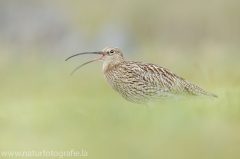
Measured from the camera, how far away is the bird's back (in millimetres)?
7074

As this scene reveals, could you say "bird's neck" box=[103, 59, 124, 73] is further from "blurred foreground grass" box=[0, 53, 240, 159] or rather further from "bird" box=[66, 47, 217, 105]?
"blurred foreground grass" box=[0, 53, 240, 159]

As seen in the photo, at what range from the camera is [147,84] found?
23.3 ft

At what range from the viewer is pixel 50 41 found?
27047mm

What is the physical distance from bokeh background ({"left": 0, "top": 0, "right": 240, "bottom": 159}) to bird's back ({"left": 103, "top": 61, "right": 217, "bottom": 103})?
24cm

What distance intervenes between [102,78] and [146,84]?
24.0 ft

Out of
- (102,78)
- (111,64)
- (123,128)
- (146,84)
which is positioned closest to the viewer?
(123,128)

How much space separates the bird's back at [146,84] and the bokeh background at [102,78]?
24cm

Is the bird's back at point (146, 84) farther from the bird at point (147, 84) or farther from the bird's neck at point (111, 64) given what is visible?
the bird's neck at point (111, 64)

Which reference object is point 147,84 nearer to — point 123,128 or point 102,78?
point 123,128

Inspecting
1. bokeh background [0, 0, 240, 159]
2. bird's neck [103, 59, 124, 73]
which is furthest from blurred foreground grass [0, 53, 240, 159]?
bird's neck [103, 59, 124, 73]

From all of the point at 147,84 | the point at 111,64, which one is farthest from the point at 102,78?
the point at 147,84

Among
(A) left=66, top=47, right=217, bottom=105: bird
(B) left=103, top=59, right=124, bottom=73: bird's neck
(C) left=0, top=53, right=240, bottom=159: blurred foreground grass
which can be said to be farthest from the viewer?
(B) left=103, top=59, right=124, bottom=73: bird's neck

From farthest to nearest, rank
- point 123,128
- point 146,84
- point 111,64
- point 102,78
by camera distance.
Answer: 1. point 102,78
2. point 111,64
3. point 146,84
4. point 123,128

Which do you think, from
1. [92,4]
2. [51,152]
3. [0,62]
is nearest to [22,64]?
[0,62]
